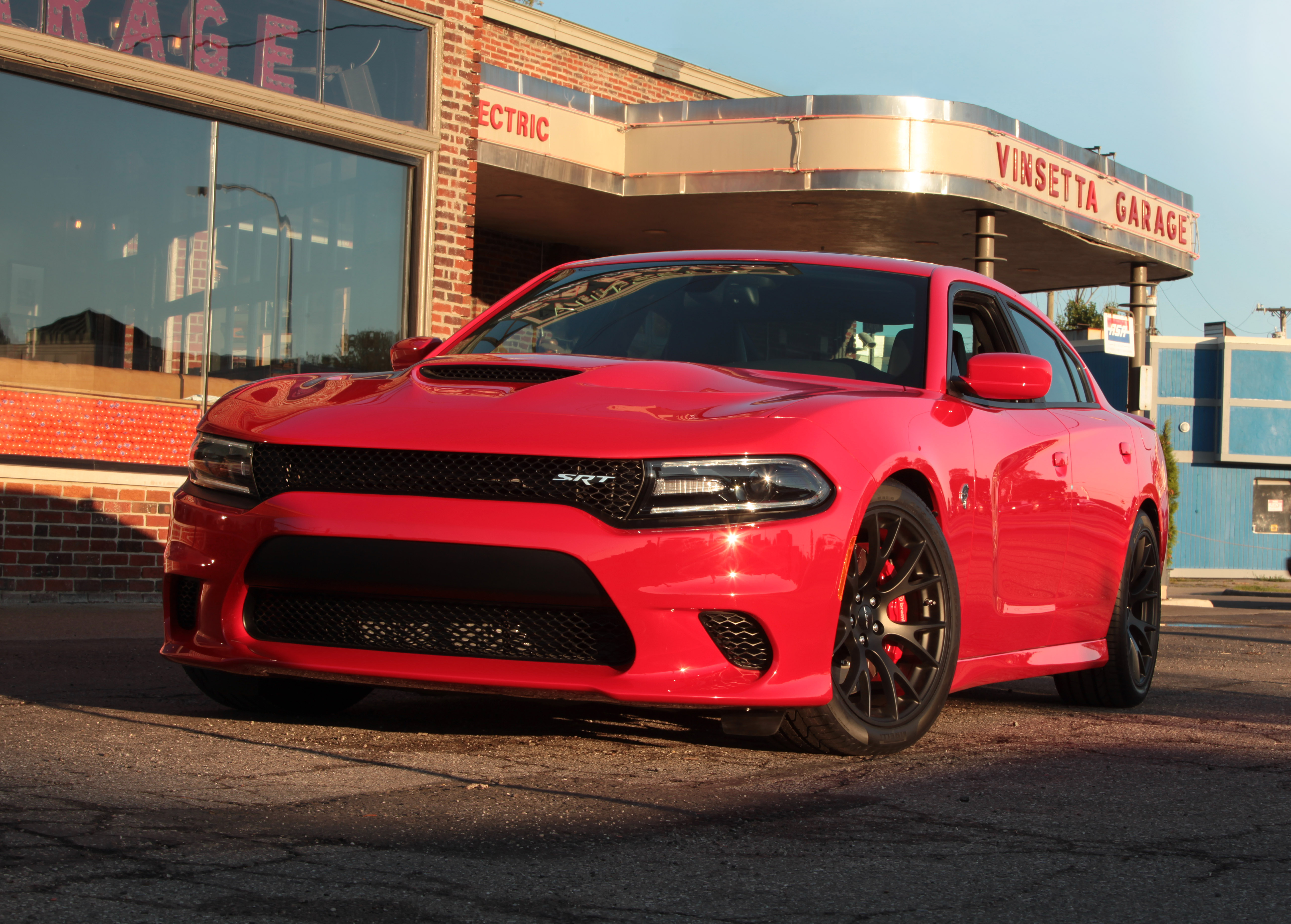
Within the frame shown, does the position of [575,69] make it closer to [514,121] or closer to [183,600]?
Result: [514,121]

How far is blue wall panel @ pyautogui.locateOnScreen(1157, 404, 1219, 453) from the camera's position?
133 ft

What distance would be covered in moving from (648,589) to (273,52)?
8.65 metres

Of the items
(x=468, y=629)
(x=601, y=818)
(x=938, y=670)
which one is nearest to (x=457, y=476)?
(x=468, y=629)

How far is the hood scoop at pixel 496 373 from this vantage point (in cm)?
443

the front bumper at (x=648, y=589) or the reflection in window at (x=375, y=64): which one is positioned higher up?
the reflection in window at (x=375, y=64)

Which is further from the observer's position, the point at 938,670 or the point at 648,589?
the point at 938,670

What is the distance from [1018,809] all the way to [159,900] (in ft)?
6.70

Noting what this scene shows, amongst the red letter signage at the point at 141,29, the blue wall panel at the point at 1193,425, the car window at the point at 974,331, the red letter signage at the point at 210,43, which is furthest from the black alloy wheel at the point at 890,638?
the blue wall panel at the point at 1193,425

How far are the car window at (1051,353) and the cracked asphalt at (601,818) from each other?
1.37 metres

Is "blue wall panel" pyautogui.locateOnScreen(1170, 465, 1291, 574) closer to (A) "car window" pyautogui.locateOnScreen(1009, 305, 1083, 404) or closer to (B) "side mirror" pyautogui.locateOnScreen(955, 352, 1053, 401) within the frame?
(A) "car window" pyautogui.locateOnScreen(1009, 305, 1083, 404)

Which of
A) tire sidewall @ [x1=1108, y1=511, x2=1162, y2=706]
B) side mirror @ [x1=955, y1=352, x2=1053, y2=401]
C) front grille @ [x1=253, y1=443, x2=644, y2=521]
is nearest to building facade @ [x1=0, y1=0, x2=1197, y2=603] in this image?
front grille @ [x1=253, y1=443, x2=644, y2=521]

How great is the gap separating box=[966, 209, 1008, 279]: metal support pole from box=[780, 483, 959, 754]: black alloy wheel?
1323 cm

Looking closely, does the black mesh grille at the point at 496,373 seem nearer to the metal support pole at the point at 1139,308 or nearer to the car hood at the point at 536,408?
the car hood at the point at 536,408

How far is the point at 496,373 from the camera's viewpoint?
4516 mm
